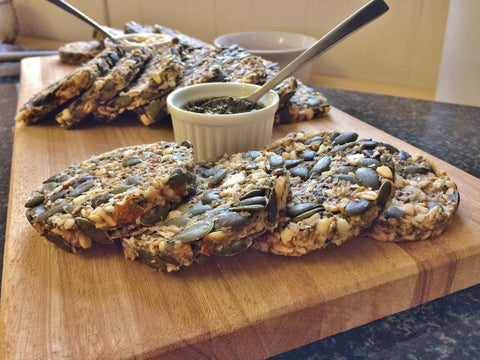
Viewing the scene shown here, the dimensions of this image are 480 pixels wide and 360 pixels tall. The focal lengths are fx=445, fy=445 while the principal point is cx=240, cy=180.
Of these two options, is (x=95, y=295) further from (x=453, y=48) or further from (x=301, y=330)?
(x=453, y=48)

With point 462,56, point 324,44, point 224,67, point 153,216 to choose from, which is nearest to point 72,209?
Answer: point 153,216

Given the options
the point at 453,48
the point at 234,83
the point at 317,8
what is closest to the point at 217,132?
the point at 234,83

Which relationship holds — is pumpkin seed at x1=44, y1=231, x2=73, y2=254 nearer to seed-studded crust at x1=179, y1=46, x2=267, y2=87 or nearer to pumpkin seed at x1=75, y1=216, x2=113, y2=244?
pumpkin seed at x1=75, y1=216, x2=113, y2=244

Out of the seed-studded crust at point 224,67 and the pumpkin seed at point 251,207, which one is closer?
the pumpkin seed at point 251,207

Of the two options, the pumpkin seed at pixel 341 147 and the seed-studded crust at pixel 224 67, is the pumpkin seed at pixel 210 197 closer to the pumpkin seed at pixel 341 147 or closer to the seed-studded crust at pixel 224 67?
the pumpkin seed at pixel 341 147

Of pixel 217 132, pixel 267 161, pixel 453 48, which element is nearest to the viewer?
pixel 267 161

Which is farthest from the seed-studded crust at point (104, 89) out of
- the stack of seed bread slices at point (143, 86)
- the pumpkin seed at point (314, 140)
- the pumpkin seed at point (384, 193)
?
the pumpkin seed at point (384, 193)
